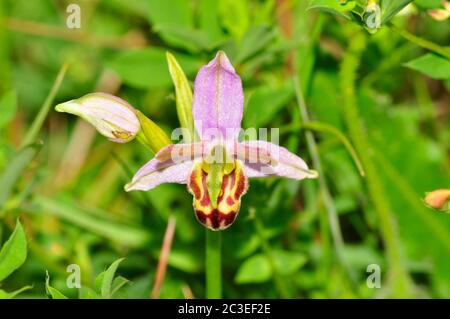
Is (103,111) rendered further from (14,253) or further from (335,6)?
(335,6)

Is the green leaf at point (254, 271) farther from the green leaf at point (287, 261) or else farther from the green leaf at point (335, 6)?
the green leaf at point (335, 6)

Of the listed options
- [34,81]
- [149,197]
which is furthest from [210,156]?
[34,81]

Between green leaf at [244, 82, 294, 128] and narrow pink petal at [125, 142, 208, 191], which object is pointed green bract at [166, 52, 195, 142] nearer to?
narrow pink petal at [125, 142, 208, 191]

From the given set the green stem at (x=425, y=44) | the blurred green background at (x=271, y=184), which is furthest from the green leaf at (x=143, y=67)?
the green stem at (x=425, y=44)

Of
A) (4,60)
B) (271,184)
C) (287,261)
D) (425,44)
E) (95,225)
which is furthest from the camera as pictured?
(4,60)

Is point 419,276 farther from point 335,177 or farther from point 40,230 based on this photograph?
point 40,230

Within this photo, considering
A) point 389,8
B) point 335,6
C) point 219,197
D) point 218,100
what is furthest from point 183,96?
point 389,8
